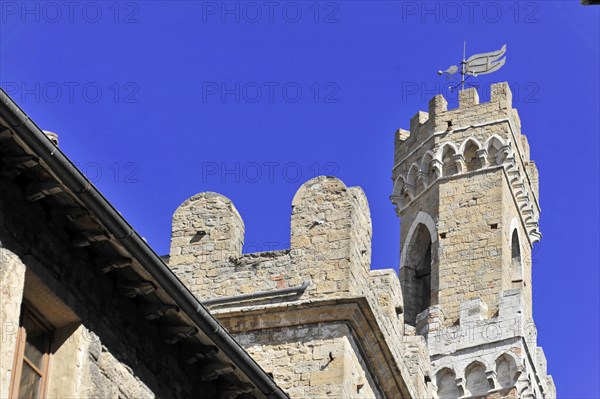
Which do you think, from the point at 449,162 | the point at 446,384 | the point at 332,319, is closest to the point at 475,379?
the point at 446,384

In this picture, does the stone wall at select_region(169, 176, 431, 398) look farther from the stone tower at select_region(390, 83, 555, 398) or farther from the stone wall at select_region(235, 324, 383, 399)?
the stone tower at select_region(390, 83, 555, 398)

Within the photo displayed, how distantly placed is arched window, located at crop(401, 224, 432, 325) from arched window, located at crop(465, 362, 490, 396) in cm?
262

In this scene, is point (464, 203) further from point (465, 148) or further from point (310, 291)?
point (310, 291)

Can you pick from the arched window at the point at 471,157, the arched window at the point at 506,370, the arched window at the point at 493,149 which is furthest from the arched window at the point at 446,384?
the arched window at the point at 493,149

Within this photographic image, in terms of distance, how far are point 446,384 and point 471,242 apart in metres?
2.84

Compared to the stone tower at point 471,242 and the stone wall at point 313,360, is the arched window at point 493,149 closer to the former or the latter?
the stone tower at point 471,242

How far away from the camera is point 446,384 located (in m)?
33.8

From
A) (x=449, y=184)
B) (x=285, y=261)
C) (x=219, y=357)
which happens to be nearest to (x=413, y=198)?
(x=449, y=184)

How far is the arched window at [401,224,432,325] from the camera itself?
36.2 m

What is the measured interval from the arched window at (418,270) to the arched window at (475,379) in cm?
262

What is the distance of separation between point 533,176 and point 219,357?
2540 centimetres

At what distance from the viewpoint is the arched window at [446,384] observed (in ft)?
110

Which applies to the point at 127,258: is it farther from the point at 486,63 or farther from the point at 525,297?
the point at 486,63

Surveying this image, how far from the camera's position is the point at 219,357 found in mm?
13508
